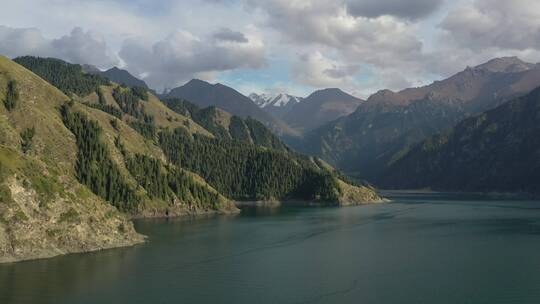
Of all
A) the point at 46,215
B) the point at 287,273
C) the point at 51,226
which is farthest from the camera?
the point at 51,226

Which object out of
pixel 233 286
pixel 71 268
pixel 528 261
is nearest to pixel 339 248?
pixel 528 261

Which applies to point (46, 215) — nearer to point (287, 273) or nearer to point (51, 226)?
point (51, 226)

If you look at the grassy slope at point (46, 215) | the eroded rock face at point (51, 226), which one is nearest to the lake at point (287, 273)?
the eroded rock face at point (51, 226)

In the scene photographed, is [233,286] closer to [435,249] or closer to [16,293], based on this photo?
[16,293]

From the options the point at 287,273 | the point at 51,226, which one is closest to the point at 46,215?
the point at 51,226

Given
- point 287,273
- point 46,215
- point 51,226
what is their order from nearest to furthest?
point 287,273, point 46,215, point 51,226

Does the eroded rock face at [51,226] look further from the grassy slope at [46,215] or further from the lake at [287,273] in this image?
the lake at [287,273]

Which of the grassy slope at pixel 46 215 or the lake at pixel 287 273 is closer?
the lake at pixel 287 273

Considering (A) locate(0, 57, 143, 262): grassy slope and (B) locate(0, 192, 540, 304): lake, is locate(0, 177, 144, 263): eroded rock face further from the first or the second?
(B) locate(0, 192, 540, 304): lake

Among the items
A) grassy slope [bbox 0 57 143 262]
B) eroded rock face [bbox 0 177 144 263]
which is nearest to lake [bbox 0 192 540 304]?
eroded rock face [bbox 0 177 144 263]
